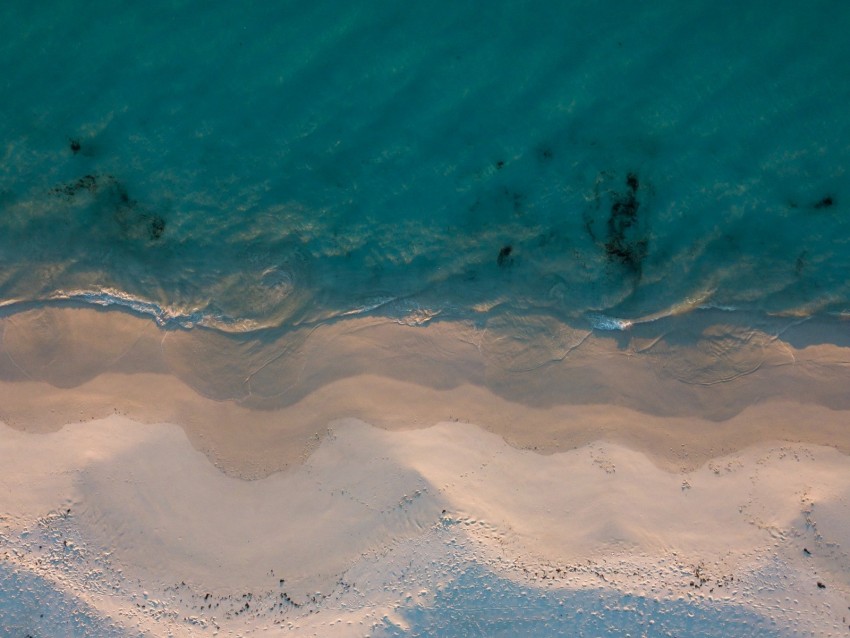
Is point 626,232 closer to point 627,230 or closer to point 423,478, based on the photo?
point 627,230

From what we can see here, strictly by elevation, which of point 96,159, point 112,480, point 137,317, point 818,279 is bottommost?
point 112,480

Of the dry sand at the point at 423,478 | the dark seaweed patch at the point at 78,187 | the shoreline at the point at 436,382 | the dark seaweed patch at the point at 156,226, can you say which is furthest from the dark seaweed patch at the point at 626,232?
the dark seaweed patch at the point at 78,187

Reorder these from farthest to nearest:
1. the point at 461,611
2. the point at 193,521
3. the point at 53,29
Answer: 1. the point at 53,29
2. the point at 193,521
3. the point at 461,611

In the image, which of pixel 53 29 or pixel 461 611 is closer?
pixel 461 611

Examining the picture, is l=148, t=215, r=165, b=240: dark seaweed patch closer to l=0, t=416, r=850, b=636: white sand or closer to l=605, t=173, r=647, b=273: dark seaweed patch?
l=0, t=416, r=850, b=636: white sand

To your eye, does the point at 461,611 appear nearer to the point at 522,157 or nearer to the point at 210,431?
the point at 210,431

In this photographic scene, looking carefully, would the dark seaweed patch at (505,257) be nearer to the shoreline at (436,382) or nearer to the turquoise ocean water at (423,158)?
the turquoise ocean water at (423,158)

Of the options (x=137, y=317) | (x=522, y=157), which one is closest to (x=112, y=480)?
(x=137, y=317)

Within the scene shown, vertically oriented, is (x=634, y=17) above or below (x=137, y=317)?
above
